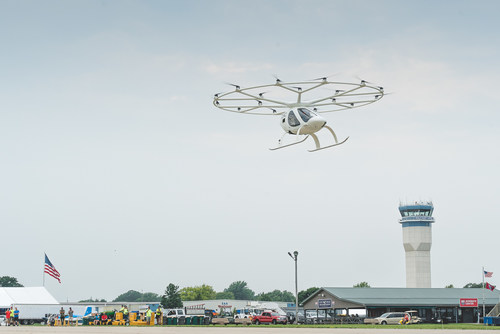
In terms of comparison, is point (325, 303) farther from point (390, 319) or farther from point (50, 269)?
point (50, 269)

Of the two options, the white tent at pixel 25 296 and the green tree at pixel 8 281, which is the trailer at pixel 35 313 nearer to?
the white tent at pixel 25 296

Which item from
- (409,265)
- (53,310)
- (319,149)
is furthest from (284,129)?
(409,265)

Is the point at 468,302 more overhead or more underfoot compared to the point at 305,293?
more overhead

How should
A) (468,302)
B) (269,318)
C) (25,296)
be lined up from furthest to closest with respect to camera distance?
1. (25,296)
2. (468,302)
3. (269,318)

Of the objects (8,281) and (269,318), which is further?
(8,281)

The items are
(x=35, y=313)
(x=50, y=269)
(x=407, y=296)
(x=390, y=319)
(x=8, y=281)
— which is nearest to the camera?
(x=390, y=319)

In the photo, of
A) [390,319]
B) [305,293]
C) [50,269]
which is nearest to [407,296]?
[390,319]

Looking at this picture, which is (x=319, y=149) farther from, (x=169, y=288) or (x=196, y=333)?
(x=169, y=288)
